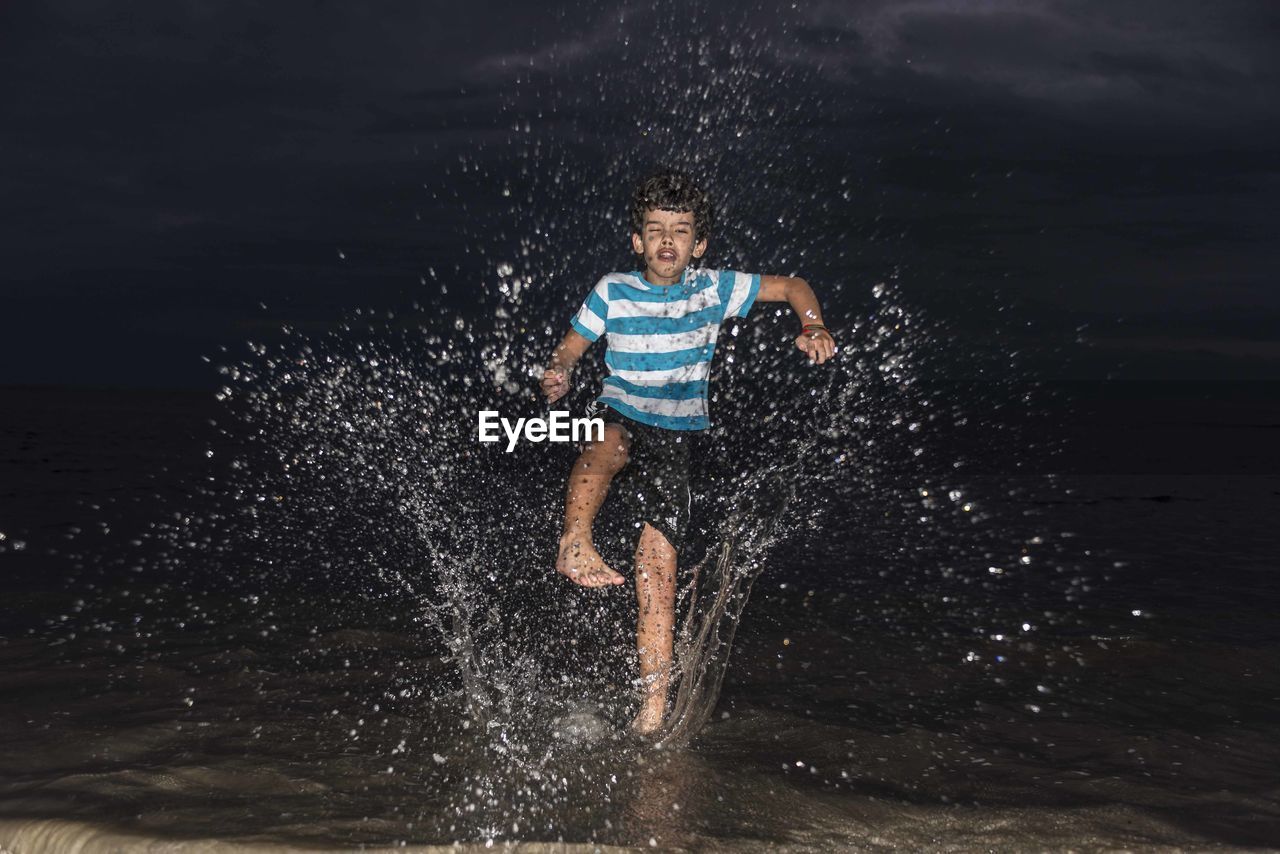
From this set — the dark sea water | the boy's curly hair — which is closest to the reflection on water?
the dark sea water

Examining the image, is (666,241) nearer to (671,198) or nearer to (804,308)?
(671,198)

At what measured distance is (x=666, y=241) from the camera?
13.0ft

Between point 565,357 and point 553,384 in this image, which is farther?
point 565,357

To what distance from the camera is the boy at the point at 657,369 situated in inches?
154

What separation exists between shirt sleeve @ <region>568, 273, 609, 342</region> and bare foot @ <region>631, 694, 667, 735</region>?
1349mm

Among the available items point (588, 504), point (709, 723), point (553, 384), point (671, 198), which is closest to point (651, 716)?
point (709, 723)

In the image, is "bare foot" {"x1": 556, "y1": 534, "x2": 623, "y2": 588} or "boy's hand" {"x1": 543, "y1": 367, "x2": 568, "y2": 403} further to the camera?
"boy's hand" {"x1": 543, "y1": 367, "x2": 568, "y2": 403}

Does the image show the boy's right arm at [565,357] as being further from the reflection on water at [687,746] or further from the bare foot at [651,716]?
the reflection on water at [687,746]

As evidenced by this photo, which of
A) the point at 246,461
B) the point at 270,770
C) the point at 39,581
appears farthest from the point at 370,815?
the point at 246,461

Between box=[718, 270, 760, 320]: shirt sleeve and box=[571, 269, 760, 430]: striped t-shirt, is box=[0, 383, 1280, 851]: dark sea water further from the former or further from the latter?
box=[718, 270, 760, 320]: shirt sleeve

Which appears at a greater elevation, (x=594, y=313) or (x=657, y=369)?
(x=594, y=313)

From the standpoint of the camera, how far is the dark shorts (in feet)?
12.8

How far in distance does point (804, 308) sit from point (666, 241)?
22.3 inches

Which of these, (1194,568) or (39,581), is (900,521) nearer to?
(1194,568)
